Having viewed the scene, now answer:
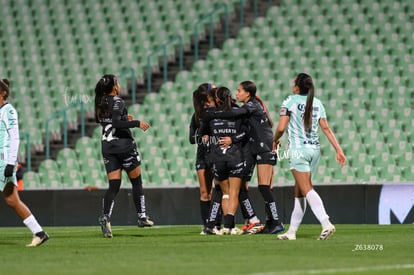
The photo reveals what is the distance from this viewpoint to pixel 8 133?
11508 millimetres

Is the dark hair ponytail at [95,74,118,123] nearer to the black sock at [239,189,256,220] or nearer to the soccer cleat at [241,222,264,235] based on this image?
the black sock at [239,189,256,220]

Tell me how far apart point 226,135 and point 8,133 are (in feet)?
11.4

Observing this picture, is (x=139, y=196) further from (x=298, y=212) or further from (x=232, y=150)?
(x=298, y=212)

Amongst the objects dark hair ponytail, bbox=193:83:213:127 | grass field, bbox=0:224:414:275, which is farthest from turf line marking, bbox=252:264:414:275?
dark hair ponytail, bbox=193:83:213:127

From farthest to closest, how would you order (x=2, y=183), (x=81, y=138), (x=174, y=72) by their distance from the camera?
(x=174, y=72), (x=81, y=138), (x=2, y=183)

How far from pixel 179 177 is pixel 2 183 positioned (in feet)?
33.2

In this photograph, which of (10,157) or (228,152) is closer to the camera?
(10,157)

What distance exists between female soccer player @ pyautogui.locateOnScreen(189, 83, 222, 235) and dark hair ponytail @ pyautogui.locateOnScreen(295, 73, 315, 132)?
2069mm

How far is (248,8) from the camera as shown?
26.7 meters

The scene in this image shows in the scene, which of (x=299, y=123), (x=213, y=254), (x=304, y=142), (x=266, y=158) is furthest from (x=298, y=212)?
(x=213, y=254)

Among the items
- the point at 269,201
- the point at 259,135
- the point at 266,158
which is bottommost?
the point at 269,201

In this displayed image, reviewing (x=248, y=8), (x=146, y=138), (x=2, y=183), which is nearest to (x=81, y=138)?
(x=146, y=138)

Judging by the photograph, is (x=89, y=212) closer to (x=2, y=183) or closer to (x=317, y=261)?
(x=2, y=183)

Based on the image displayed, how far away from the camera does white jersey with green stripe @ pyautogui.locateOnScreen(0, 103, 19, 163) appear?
37.1 feet
